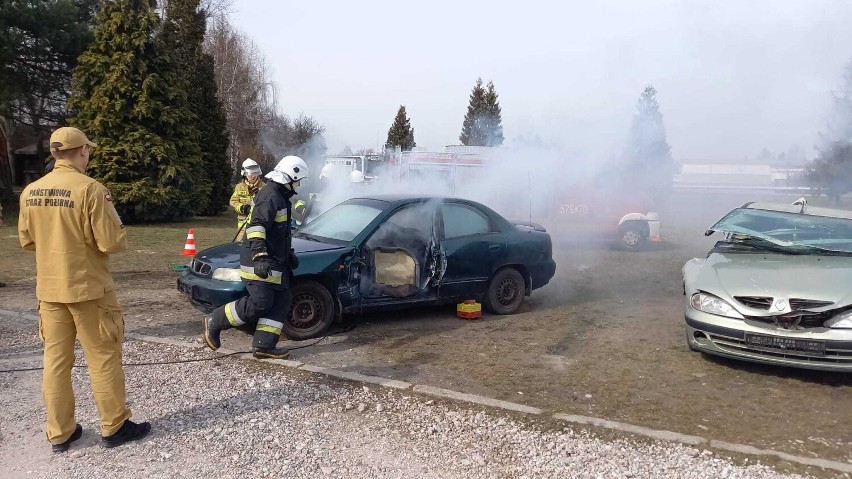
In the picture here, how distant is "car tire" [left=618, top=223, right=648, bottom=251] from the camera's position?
14.3m

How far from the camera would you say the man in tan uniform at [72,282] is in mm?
3498

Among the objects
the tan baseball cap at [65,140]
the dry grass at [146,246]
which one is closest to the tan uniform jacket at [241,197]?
the dry grass at [146,246]

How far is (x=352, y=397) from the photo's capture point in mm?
4488

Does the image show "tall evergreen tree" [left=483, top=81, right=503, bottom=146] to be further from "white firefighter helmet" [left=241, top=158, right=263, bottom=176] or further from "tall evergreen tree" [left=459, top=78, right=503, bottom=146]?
"white firefighter helmet" [left=241, top=158, right=263, bottom=176]

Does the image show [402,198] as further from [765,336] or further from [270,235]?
[765,336]

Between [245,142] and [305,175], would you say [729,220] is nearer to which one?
[305,175]

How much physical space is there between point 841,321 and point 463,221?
3.83 m

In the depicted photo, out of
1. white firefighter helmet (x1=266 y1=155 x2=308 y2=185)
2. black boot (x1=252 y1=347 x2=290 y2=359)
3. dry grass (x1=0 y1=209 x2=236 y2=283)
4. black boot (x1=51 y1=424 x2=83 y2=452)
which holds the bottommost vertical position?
black boot (x1=51 y1=424 x2=83 y2=452)

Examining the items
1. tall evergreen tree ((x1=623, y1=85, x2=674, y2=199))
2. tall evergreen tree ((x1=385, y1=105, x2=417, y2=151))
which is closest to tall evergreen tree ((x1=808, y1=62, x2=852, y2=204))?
tall evergreen tree ((x1=623, y1=85, x2=674, y2=199))

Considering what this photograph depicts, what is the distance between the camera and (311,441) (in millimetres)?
3795

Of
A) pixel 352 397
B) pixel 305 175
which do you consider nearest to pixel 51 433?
pixel 352 397

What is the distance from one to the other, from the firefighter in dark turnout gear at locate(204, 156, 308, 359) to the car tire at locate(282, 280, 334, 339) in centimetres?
52

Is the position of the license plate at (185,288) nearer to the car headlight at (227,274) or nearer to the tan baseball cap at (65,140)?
the car headlight at (227,274)

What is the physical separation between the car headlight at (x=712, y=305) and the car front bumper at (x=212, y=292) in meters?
4.11
